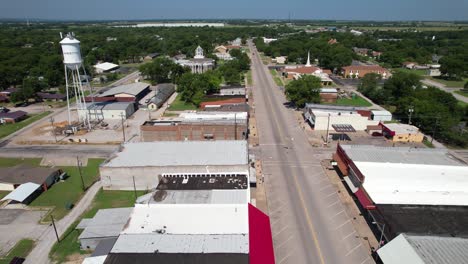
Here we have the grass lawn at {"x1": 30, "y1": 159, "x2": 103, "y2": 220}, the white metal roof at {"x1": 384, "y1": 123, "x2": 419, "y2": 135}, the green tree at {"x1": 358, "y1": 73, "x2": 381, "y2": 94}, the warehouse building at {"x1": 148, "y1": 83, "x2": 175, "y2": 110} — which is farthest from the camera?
the green tree at {"x1": 358, "y1": 73, "x2": 381, "y2": 94}

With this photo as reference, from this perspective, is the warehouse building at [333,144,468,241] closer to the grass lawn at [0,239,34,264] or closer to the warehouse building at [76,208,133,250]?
the warehouse building at [76,208,133,250]

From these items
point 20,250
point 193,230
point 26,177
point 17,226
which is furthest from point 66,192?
point 193,230

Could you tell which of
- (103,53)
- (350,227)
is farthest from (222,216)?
(103,53)

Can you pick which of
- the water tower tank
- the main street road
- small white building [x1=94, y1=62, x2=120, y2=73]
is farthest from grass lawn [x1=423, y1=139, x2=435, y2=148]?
small white building [x1=94, y1=62, x2=120, y2=73]

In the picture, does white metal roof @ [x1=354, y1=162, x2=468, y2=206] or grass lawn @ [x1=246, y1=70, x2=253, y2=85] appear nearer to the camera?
white metal roof @ [x1=354, y1=162, x2=468, y2=206]

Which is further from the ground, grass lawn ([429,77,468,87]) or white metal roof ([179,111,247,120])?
white metal roof ([179,111,247,120])

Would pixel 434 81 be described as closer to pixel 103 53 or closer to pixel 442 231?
pixel 442 231

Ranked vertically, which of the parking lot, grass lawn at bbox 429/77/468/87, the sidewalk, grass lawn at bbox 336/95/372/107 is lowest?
the parking lot
